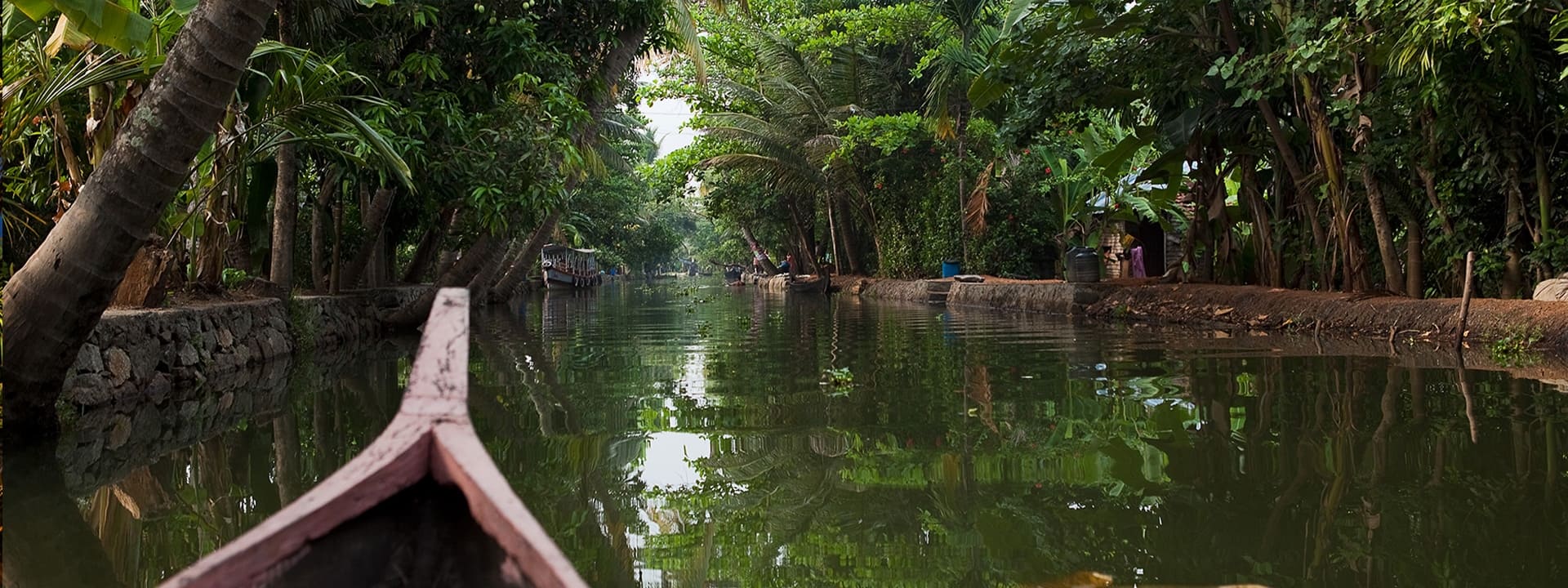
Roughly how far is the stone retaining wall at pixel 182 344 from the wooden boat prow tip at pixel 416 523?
16.4ft

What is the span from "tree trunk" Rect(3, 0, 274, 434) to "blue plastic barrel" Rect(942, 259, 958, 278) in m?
18.1

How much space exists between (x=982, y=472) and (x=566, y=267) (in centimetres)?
3813

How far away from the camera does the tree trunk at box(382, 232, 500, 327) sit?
14.4 meters

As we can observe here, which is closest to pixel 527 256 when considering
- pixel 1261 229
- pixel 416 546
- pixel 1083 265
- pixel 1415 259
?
pixel 1083 265

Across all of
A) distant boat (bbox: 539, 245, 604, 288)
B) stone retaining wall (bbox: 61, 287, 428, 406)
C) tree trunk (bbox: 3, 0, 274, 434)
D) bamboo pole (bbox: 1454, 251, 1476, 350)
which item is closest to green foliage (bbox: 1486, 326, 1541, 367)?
bamboo pole (bbox: 1454, 251, 1476, 350)

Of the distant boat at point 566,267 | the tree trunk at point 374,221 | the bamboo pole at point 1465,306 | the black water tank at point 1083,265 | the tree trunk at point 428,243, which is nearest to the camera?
the bamboo pole at point 1465,306

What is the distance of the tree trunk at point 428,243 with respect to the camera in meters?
15.0

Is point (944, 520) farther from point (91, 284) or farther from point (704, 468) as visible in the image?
point (91, 284)

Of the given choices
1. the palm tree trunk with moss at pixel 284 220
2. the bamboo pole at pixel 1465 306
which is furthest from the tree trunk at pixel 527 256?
the bamboo pole at pixel 1465 306

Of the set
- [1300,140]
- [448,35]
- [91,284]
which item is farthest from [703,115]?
[91,284]

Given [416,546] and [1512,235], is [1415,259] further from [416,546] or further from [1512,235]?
[416,546]

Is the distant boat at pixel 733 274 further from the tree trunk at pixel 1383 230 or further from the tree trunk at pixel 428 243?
the tree trunk at pixel 1383 230

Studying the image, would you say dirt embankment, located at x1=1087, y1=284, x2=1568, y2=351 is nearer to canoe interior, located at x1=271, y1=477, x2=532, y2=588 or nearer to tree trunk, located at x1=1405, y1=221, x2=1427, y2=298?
tree trunk, located at x1=1405, y1=221, x2=1427, y2=298

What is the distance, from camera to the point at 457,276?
1436cm
